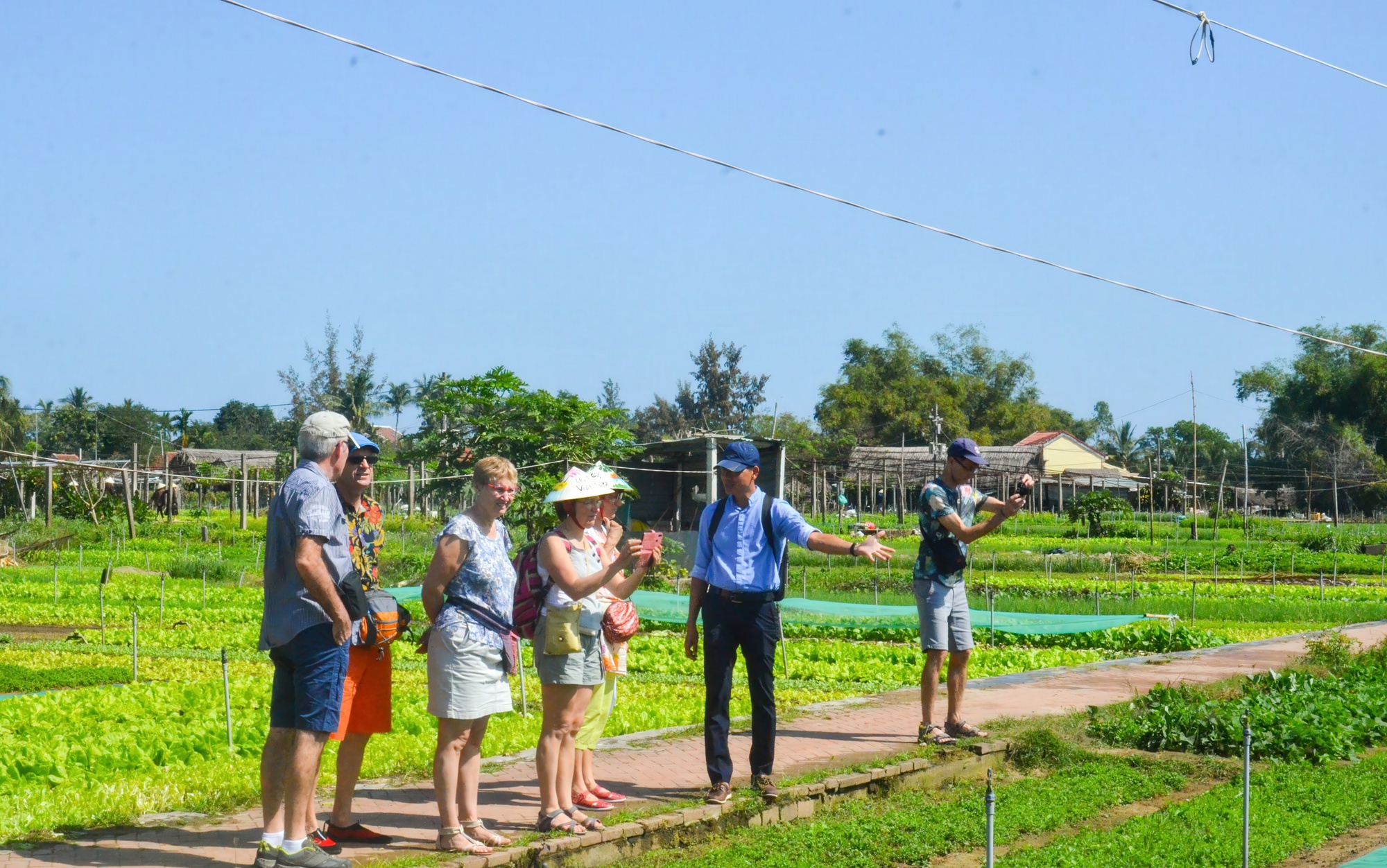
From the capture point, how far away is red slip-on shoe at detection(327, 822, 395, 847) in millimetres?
5812

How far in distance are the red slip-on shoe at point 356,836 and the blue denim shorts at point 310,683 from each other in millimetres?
754

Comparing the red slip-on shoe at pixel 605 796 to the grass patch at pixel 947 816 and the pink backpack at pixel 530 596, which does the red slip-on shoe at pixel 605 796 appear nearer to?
the grass patch at pixel 947 816

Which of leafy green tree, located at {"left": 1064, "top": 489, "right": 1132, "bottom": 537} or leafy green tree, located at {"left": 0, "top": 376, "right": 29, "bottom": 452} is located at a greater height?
leafy green tree, located at {"left": 0, "top": 376, "right": 29, "bottom": 452}

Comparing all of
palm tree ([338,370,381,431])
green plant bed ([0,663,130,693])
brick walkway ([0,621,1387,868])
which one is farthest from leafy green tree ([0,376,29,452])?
brick walkway ([0,621,1387,868])

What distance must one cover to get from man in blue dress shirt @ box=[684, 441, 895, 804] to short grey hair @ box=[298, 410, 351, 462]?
2.08 metres

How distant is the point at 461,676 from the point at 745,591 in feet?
5.67

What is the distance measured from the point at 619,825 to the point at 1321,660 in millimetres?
9023

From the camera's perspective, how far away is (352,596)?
5473 mm

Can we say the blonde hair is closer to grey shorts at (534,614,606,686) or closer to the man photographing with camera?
grey shorts at (534,614,606,686)

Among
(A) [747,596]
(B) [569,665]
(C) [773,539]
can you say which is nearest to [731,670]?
(A) [747,596]

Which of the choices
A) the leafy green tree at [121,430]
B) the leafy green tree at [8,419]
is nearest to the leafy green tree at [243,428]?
the leafy green tree at [121,430]

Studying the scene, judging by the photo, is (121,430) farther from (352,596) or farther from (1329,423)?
(352,596)

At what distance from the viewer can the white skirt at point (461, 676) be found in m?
5.67

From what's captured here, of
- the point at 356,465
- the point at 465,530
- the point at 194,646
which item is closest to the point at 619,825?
the point at 465,530
